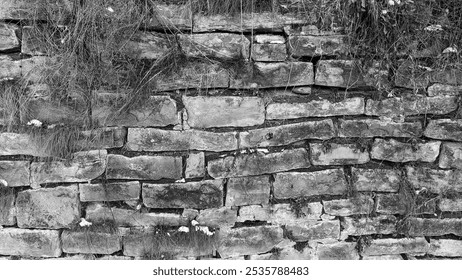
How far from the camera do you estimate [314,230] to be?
7.97 feet

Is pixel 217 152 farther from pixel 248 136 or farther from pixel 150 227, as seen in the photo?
pixel 150 227

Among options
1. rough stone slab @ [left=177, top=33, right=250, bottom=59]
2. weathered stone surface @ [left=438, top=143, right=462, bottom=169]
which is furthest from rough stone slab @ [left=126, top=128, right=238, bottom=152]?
weathered stone surface @ [left=438, top=143, right=462, bottom=169]

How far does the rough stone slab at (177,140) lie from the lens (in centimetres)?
225

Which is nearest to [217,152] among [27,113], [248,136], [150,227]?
[248,136]

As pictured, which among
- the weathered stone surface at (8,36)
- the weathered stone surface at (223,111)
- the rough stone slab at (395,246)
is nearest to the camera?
the weathered stone surface at (8,36)

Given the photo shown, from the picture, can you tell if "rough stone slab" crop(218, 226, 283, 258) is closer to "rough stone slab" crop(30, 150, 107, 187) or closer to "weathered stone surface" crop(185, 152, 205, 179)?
"weathered stone surface" crop(185, 152, 205, 179)

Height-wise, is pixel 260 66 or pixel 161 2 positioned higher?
pixel 161 2

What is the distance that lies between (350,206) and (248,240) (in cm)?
59

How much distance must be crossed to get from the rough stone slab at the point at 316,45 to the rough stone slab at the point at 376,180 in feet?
A: 2.10

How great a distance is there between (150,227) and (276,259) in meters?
0.72

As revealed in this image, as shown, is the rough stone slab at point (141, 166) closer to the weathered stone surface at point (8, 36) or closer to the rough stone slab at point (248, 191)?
the rough stone slab at point (248, 191)

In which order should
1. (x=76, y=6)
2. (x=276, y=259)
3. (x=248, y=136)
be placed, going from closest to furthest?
(x=76, y=6) → (x=248, y=136) → (x=276, y=259)

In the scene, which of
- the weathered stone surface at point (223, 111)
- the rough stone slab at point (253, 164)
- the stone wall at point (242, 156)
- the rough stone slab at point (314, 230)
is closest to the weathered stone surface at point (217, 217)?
the stone wall at point (242, 156)
